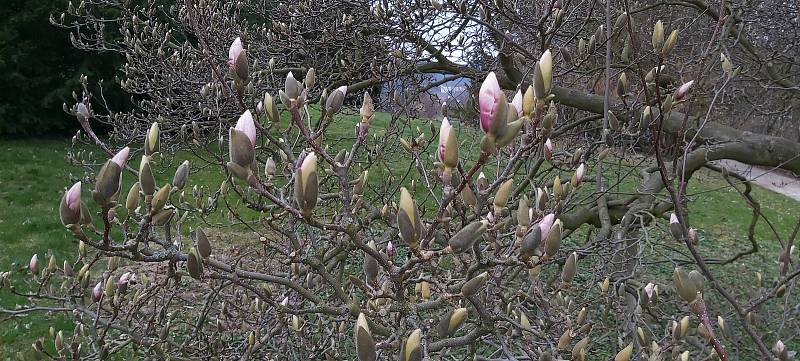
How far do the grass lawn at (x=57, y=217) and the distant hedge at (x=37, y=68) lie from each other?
45 centimetres

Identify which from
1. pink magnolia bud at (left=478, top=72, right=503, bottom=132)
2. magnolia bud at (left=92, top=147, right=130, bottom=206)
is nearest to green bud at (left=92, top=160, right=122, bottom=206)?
magnolia bud at (left=92, top=147, right=130, bottom=206)

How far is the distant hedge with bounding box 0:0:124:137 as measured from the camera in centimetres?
976

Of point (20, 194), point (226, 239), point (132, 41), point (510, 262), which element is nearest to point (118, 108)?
point (20, 194)

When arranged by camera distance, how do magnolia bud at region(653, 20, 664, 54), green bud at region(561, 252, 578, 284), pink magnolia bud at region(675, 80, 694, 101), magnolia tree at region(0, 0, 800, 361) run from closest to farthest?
magnolia tree at region(0, 0, 800, 361) → green bud at region(561, 252, 578, 284) → magnolia bud at region(653, 20, 664, 54) → pink magnolia bud at region(675, 80, 694, 101)

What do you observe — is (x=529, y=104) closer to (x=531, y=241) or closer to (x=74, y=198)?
(x=531, y=241)

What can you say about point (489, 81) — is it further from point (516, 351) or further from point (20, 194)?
point (20, 194)

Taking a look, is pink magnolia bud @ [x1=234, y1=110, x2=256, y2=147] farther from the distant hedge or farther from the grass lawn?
the distant hedge

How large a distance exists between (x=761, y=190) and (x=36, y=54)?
15.4 meters

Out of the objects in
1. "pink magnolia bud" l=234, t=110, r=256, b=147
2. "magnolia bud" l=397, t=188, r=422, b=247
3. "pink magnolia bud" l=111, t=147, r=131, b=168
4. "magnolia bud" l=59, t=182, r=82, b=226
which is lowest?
"magnolia bud" l=397, t=188, r=422, b=247

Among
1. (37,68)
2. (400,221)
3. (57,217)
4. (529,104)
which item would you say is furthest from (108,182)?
(37,68)

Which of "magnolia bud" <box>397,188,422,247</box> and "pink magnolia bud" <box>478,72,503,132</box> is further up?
"pink magnolia bud" <box>478,72,503,132</box>

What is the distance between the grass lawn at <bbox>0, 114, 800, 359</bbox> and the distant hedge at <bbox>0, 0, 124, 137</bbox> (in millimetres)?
451

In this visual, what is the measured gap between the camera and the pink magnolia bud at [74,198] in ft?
3.27

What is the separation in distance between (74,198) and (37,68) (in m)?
11.2
